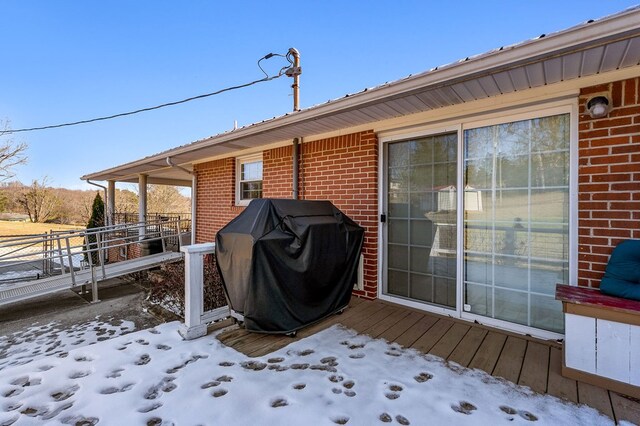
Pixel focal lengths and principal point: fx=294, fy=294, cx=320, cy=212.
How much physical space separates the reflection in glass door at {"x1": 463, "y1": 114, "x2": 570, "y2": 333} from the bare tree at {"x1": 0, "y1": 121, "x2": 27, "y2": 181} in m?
25.6

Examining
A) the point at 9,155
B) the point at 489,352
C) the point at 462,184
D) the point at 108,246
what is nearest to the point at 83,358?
the point at 489,352

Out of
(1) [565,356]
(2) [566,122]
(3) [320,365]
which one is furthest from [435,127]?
(3) [320,365]

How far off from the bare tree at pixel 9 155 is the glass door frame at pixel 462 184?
24.5 meters

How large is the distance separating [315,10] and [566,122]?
6.86 metres

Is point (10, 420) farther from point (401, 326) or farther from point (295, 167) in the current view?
point (295, 167)

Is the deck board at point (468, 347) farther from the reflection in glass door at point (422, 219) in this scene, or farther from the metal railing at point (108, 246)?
the metal railing at point (108, 246)

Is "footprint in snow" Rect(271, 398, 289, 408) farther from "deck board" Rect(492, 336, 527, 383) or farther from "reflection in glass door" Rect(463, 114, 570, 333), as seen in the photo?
"reflection in glass door" Rect(463, 114, 570, 333)

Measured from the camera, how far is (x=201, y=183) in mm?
6750

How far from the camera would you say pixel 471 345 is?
102 inches

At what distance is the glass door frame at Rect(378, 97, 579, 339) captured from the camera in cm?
250

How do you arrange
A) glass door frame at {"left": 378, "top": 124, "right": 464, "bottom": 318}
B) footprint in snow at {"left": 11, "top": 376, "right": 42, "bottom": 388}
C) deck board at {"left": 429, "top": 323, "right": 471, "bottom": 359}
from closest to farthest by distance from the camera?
1. footprint in snow at {"left": 11, "top": 376, "right": 42, "bottom": 388}
2. deck board at {"left": 429, "top": 323, "right": 471, "bottom": 359}
3. glass door frame at {"left": 378, "top": 124, "right": 464, "bottom": 318}

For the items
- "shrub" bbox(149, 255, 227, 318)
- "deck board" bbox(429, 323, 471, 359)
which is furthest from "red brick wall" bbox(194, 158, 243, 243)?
"deck board" bbox(429, 323, 471, 359)

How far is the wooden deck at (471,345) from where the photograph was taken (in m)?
1.89

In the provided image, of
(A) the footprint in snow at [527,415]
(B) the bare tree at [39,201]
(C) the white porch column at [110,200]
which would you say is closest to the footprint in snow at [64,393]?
(A) the footprint in snow at [527,415]
